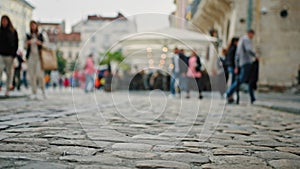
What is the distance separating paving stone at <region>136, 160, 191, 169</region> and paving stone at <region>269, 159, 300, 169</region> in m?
0.59

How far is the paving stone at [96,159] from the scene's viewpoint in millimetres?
2600

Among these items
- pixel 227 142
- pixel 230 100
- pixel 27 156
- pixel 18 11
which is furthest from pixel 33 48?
pixel 27 156

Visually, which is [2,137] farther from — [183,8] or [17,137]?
[183,8]

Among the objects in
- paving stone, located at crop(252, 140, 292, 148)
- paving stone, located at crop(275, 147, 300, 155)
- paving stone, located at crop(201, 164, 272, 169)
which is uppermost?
paving stone, located at crop(201, 164, 272, 169)

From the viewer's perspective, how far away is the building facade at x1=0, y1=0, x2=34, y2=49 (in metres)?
7.68

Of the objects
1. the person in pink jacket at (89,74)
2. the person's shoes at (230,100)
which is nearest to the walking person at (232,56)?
the person's shoes at (230,100)

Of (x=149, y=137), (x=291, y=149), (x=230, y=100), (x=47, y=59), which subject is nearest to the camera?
(x=291, y=149)

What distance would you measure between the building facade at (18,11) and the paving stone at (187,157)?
5.17 metres

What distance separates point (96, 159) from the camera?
8.78ft

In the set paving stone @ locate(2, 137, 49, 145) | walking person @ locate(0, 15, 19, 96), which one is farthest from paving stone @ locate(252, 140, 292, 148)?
walking person @ locate(0, 15, 19, 96)

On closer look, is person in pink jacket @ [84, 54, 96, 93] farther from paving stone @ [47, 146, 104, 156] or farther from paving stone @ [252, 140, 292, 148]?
paving stone @ [47, 146, 104, 156]

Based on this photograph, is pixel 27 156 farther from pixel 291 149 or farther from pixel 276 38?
pixel 276 38

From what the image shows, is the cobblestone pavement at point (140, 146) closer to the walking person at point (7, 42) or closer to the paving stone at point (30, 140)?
the paving stone at point (30, 140)

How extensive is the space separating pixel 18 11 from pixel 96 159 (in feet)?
22.9
